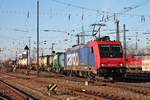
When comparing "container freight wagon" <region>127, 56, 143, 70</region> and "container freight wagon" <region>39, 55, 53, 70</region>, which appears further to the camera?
"container freight wagon" <region>39, 55, 53, 70</region>

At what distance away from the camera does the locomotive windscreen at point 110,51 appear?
3062 cm

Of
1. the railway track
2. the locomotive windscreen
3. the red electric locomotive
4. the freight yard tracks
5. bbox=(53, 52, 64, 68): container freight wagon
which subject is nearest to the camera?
the freight yard tracks

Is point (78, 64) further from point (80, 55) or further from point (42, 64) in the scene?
point (42, 64)

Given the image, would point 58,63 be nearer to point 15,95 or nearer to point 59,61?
point 59,61

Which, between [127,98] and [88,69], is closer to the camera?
[127,98]

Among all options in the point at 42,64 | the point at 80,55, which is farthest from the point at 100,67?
the point at 42,64

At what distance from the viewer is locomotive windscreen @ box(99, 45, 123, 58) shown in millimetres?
30625

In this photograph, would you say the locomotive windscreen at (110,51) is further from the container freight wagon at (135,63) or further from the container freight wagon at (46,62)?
the container freight wagon at (46,62)

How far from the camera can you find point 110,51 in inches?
1216

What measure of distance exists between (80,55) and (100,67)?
22.5 feet

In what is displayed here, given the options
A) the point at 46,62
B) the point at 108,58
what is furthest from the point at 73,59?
the point at 46,62

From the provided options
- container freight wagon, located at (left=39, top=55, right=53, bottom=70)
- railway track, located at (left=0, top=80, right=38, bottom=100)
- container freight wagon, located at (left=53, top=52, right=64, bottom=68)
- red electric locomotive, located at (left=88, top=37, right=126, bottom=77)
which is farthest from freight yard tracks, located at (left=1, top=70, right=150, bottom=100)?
container freight wagon, located at (left=39, top=55, right=53, bottom=70)

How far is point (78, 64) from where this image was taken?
3756 centimetres

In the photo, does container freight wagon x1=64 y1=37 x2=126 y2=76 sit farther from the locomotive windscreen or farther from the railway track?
the railway track
